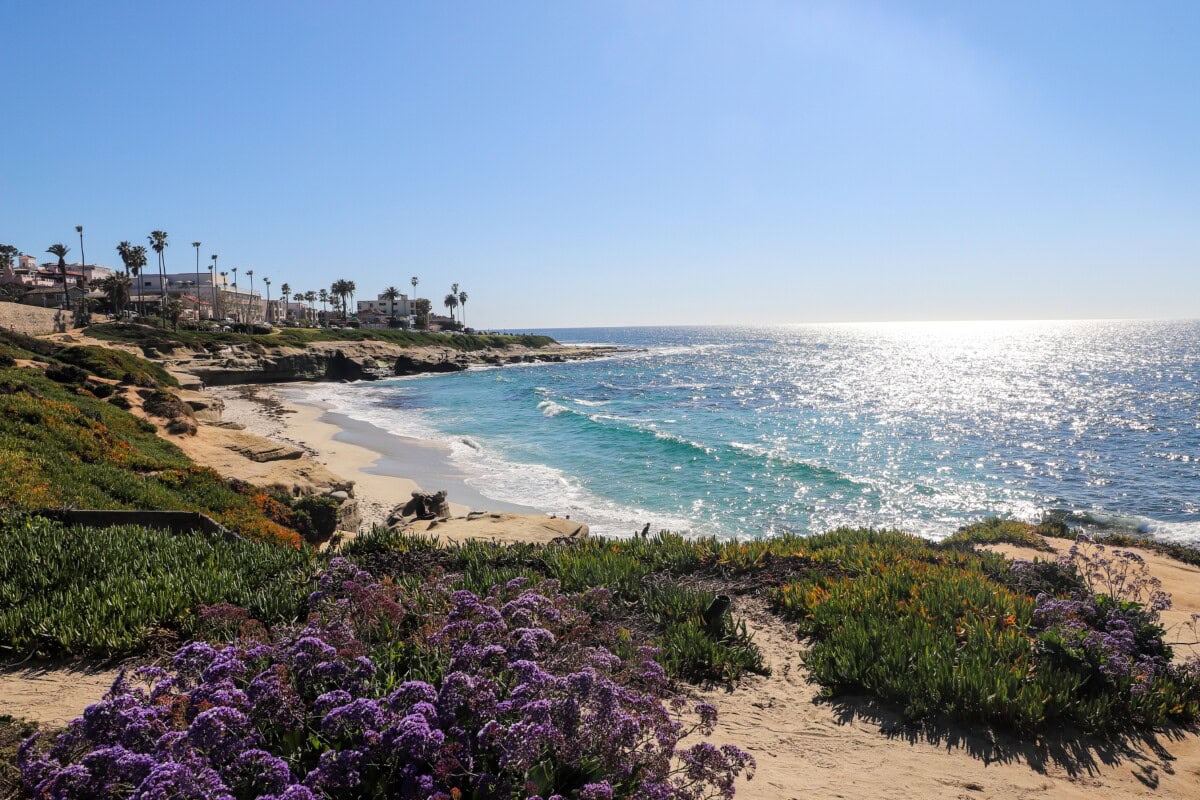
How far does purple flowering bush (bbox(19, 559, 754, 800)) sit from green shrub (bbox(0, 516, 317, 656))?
6.13 feet

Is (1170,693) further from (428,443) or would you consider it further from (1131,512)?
(428,443)

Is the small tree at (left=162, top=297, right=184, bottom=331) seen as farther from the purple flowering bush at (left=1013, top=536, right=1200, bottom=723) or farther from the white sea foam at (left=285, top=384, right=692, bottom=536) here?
the purple flowering bush at (left=1013, top=536, right=1200, bottom=723)

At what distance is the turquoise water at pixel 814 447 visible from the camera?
23.3m

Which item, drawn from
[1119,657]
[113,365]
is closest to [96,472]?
[1119,657]

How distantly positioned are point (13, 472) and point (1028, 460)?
38329mm

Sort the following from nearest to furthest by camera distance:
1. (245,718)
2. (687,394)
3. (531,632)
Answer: (245,718) → (531,632) → (687,394)

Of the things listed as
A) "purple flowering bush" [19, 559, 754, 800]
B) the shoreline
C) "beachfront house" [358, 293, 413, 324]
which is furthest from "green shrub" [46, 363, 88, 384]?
"beachfront house" [358, 293, 413, 324]

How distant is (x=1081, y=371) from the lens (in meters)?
86.1

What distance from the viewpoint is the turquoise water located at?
76.5 ft

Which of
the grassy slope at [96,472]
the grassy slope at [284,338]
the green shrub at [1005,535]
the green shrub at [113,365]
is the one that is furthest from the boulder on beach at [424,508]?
the grassy slope at [284,338]

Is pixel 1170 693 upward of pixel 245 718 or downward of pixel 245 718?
downward

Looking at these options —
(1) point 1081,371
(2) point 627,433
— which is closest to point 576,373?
(2) point 627,433

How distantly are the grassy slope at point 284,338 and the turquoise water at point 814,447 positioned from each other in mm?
13858

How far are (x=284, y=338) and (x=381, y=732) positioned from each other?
8047 cm
